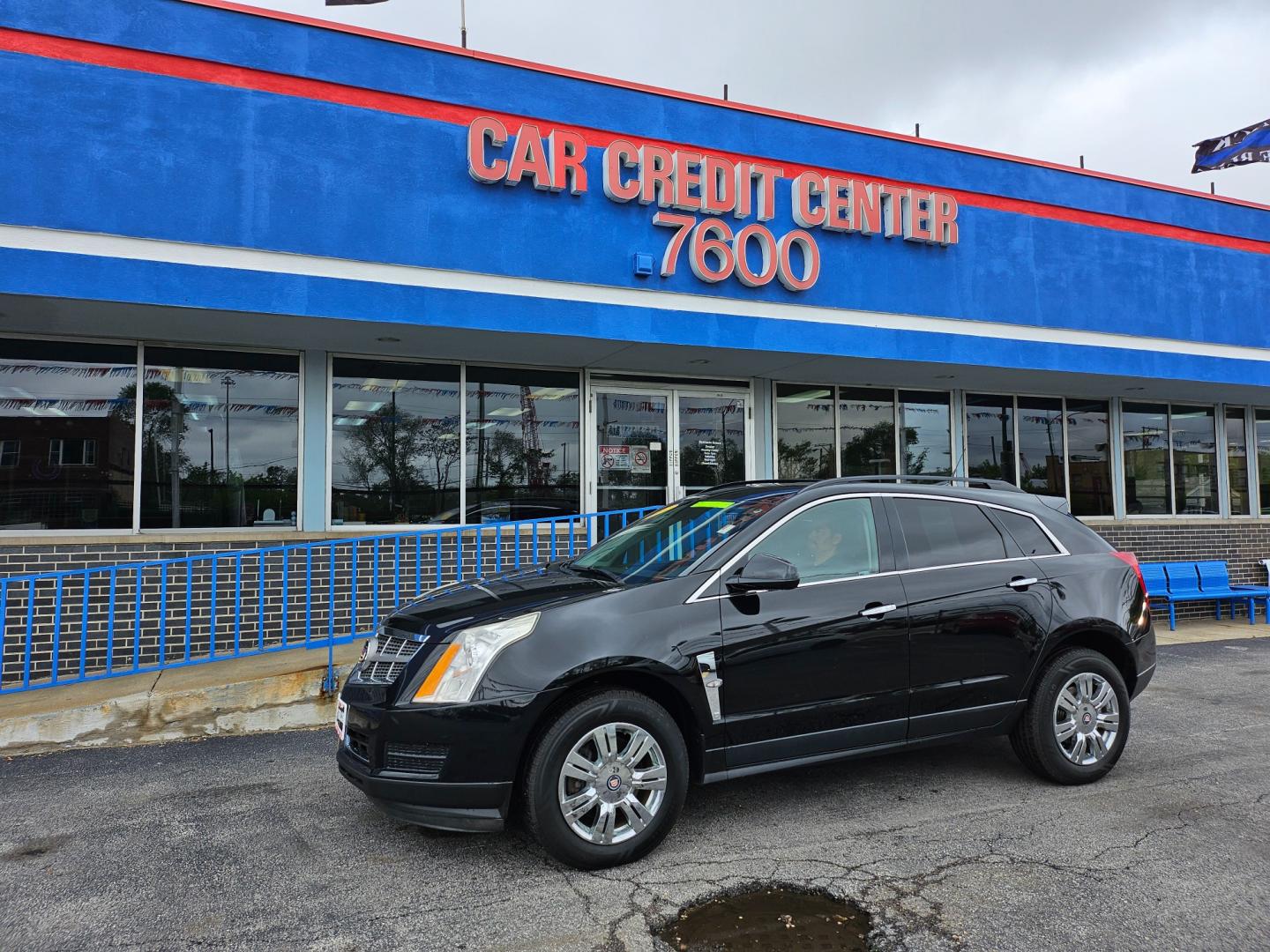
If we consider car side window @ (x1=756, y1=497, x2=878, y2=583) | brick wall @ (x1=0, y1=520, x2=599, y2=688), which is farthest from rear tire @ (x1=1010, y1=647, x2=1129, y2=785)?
brick wall @ (x1=0, y1=520, x2=599, y2=688)

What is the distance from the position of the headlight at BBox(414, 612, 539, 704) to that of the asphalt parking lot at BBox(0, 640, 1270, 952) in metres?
0.82

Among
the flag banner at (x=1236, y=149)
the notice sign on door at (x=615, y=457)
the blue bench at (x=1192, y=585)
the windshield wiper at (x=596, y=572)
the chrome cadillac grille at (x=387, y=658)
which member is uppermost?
the flag banner at (x=1236, y=149)

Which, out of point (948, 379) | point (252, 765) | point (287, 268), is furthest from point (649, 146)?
point (252, 765)

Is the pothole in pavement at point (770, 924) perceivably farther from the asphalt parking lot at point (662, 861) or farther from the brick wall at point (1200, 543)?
the brick wall at point (1200, 543)

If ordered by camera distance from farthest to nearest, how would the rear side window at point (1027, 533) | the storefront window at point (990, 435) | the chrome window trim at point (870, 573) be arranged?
the storefront window at point (990, 435)
the rear side window at point (1027, 533)
the chrome window trim at point (870, 573)

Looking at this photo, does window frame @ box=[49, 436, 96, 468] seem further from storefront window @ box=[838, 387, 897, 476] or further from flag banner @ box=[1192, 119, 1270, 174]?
flag banner @ box=[1192, 119, 1270, 174]

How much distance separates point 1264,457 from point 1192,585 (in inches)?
190

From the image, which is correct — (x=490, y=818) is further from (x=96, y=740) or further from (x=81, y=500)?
(x=81, y=500)

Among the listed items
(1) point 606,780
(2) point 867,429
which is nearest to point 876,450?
(2) point 867,429

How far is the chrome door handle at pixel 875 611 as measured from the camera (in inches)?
173

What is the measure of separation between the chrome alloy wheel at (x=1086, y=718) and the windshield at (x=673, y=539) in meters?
2.03

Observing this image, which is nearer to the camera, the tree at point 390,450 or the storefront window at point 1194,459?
the tree at point 390,450

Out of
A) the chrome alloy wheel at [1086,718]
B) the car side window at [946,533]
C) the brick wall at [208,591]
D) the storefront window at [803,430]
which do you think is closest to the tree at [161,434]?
the brick wall at [208,591]

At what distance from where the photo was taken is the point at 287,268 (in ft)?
26.1
